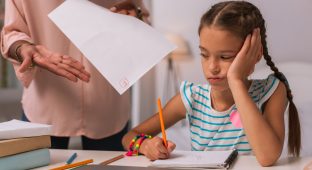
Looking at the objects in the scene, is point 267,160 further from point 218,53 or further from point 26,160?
point 26,160

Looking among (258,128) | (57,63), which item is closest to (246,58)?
(258,128)

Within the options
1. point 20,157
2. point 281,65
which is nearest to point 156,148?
point 20,157

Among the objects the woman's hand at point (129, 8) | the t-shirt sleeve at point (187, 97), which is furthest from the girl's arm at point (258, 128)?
the woman's hand at point (129, 8)

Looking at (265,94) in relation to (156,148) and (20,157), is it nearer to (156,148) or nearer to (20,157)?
(156,148)

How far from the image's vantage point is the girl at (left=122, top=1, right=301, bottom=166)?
1026 mm

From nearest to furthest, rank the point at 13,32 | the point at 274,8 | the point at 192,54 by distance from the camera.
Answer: the point at 13,32, the point at 274,8, the point at 192,54

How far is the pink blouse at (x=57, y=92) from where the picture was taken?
128 cm

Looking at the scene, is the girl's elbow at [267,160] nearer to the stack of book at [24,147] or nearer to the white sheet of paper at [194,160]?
the white sheet of paper at [194,160]

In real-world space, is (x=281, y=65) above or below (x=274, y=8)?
below

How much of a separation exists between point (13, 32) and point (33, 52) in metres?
0.17

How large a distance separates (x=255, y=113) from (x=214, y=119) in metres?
0.25

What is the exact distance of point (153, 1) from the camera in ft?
10.2

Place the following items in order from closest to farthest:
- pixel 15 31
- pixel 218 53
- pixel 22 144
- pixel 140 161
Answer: pixel 22 144
pixel 140 161
pixel 218 53
pixel 15 31

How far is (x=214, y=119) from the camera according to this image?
1.27 meters
